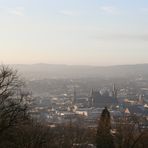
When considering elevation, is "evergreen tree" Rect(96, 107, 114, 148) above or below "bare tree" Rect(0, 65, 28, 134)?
below

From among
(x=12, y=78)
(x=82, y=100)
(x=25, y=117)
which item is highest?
(x=12, y=78)

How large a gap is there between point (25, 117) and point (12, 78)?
5.14 feet

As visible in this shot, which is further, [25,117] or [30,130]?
[30,130]

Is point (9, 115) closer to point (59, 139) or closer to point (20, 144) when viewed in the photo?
point (20, 144)

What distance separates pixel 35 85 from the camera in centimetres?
14688

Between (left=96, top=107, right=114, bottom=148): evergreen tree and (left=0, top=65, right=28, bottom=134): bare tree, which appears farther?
(left=96, top=107, right=114, bottom=148): evergreen tree

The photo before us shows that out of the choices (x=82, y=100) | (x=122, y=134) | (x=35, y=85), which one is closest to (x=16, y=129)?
(x=122, y=134)

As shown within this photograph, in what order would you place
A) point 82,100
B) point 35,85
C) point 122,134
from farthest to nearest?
1. point 35,85
2. point 82,100
3. point 122,134

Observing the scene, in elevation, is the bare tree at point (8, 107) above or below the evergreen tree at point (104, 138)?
above

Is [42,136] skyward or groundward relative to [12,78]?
groundward

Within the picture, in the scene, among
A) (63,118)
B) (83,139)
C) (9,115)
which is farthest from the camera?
(63,118)

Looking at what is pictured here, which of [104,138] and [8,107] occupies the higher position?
[8,107]

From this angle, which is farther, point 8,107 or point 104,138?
point 104,138

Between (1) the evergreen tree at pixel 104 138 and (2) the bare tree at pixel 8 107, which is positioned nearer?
(2) the bare tree at pixel 8 107
